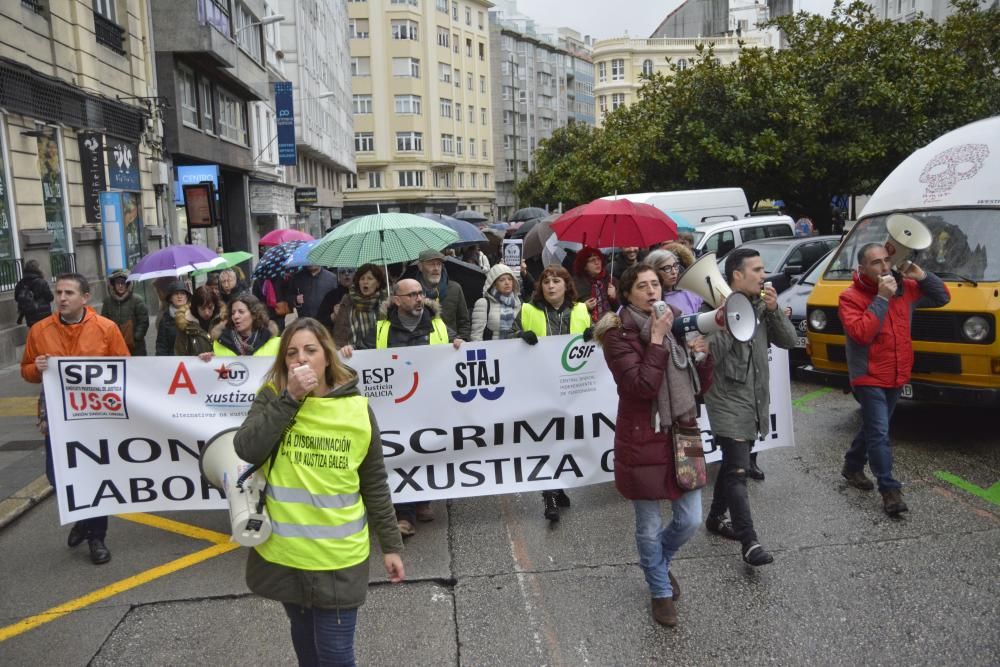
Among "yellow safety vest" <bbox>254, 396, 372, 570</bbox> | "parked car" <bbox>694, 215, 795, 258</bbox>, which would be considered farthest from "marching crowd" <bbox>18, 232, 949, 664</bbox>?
"parked car" <bbox>694, 215, 795, 258</bbox>

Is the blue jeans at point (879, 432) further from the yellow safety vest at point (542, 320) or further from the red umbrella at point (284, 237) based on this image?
the red umbrella at point (284, 237)

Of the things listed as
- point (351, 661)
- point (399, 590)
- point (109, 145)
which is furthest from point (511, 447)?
point (109, 145)

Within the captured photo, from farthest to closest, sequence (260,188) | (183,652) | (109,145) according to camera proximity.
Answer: (260,188) → (109,145) → (183,652)

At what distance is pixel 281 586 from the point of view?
305 centimetres

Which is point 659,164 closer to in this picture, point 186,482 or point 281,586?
point 186,482

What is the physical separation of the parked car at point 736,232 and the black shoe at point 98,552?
482 inches

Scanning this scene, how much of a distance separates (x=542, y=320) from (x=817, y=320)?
143 inches

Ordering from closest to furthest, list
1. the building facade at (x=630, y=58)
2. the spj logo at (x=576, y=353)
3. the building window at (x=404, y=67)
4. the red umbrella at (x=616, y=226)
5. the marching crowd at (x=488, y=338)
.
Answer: the marching crowd at (x=488, y=338), the spj logo at (x=576, y=353), the red umbrella at (x=616, y=226), the building window at (x=404, y=67), the building facade at (x=630, y=58)

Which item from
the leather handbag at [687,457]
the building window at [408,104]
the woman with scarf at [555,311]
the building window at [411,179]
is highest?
the building window at [408,104]

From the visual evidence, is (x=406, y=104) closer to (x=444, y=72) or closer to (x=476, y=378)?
(x=444, y=72)

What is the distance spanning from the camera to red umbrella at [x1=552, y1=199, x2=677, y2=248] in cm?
768

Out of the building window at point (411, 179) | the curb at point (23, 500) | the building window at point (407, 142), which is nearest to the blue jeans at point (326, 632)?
the curb at point (23, 500)

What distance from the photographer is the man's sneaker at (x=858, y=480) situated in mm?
6211

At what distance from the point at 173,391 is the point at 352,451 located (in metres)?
3.15
